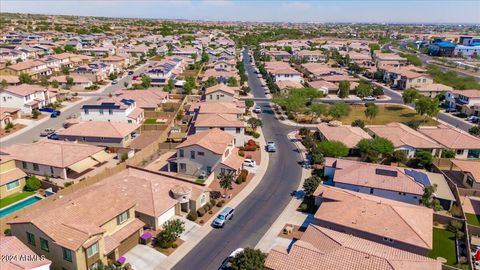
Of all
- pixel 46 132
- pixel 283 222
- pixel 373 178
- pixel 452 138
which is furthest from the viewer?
pixel 46 132

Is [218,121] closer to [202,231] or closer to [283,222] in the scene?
[283,222]

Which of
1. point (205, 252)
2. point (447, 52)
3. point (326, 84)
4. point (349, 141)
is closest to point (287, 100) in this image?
point (349, 141)

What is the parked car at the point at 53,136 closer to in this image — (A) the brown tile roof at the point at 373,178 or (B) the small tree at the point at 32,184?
(B) the small tree at the point at 32,184

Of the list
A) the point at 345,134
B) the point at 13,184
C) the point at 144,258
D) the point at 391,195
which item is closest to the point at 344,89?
the point at 345,134

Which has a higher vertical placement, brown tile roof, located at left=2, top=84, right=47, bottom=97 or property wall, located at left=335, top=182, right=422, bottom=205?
brown tile roof, located at left=2, top=84, right=47, bottom=97

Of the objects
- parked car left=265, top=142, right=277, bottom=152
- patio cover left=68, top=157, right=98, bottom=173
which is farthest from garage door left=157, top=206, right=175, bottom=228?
parked car left=265, top=142, right=277, bottom=152

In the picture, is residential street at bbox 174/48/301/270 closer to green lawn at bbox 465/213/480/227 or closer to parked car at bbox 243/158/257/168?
parked car at bbox 243/158/257/168
